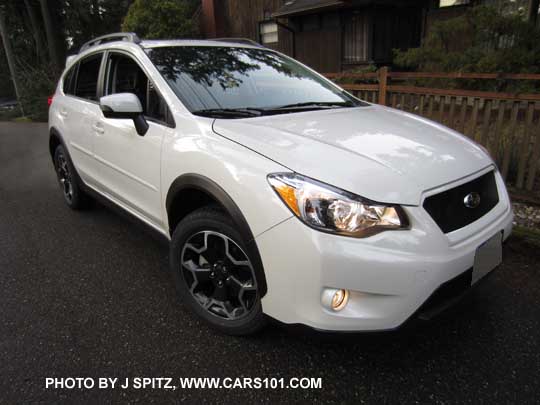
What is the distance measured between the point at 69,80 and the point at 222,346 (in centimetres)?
330

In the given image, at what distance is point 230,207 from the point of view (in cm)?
198

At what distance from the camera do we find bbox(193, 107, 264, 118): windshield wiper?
94.1 inches

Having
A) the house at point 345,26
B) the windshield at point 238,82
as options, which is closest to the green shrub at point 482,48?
the windshield at point 238,82

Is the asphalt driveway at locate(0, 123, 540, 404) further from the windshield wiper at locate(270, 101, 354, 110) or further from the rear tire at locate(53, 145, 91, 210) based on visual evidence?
the windshield wiper at locate(270, 101, 354, 110)

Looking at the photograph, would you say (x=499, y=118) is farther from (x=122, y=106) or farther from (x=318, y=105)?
(x=122, y=106)

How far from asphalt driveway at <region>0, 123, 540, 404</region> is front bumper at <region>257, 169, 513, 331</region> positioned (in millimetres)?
110

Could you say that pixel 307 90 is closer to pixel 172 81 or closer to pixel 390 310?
pixel 172 81

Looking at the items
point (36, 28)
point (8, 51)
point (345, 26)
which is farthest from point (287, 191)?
point (36, 28)

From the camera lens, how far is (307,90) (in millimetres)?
3086

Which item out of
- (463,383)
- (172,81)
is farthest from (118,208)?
(463,383)

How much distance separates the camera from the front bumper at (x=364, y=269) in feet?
5.48

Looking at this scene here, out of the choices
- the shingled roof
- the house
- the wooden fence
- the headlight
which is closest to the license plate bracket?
the headlight

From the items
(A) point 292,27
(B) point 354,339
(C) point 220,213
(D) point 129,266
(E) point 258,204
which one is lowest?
(D) point 129,266

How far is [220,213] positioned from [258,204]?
382 mm
